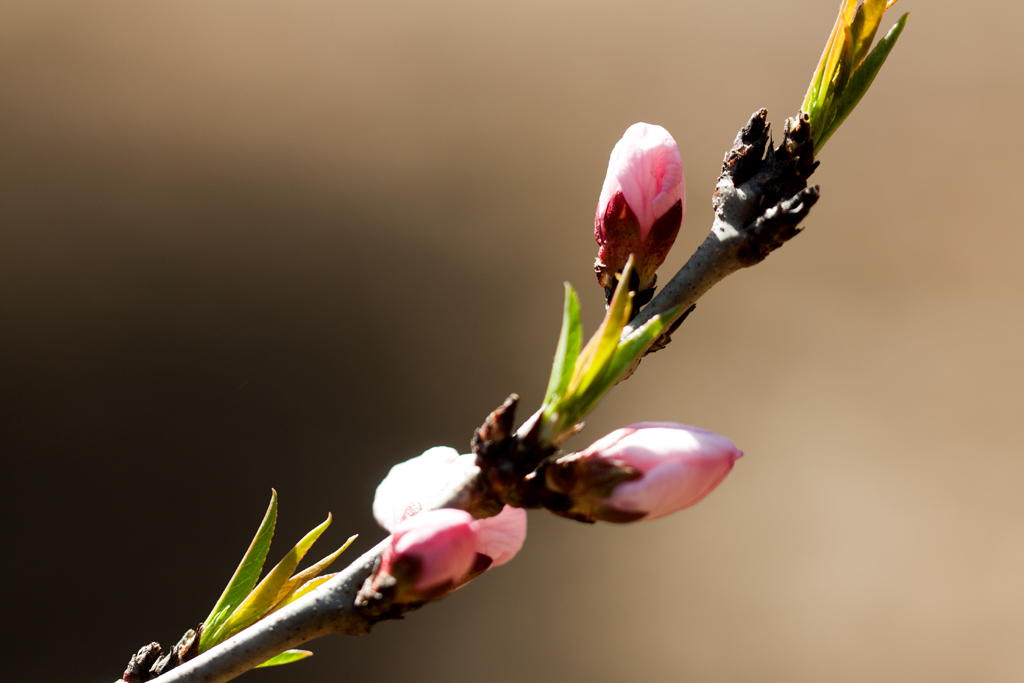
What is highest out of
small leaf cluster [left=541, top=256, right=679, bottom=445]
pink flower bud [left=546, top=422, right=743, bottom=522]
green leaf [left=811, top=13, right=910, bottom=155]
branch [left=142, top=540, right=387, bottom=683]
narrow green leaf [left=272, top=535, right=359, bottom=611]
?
green leaf [left=811, top=13, right=910, bottom=155]

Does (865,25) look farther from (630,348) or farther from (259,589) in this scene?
(259,589)

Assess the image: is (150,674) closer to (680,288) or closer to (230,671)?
(230,671)

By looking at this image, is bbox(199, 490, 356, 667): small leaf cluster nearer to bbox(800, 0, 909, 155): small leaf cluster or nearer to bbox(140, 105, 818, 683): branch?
bbox(140, 105, 818, 683): branch

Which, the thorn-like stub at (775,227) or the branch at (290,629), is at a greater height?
the thorn-like stub at (775,227)

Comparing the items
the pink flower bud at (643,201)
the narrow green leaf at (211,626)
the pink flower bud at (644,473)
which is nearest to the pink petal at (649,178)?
the pink flower bud at (643,201)

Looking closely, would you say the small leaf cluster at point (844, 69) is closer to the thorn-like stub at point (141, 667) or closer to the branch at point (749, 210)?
the branch at point (749, 210)

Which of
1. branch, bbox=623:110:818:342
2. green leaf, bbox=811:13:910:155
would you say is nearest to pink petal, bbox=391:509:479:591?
branch, bbox=623:110:818:342

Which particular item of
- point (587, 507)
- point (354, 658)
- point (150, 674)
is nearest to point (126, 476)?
point (354, 658)
